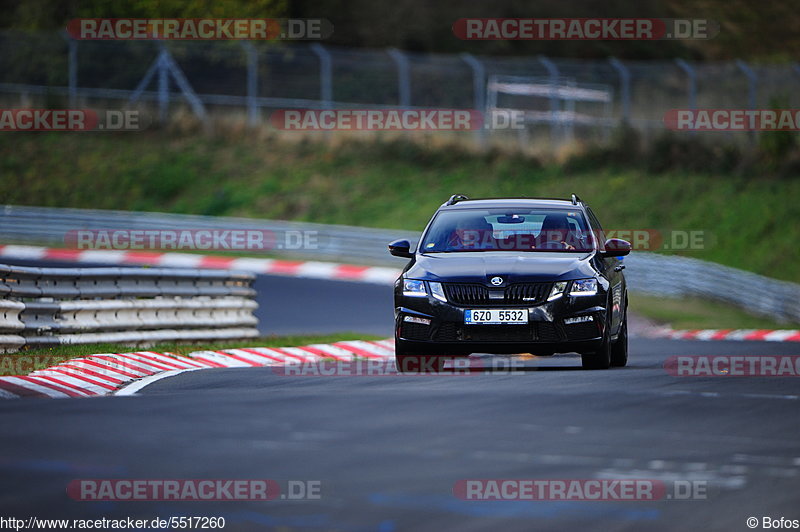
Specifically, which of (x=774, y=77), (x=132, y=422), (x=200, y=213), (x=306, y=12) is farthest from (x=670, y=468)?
(x=306, y=12)

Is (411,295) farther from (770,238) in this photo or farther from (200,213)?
(200,213)

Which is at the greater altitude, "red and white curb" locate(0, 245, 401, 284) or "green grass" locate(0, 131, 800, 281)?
"green grass" locate(0, 131, 800, 281)

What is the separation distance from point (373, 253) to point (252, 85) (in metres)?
11.3

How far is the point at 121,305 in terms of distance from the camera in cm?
1708

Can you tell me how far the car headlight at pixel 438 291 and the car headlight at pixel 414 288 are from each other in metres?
0.08

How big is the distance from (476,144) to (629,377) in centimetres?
3396

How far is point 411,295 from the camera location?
533 inches

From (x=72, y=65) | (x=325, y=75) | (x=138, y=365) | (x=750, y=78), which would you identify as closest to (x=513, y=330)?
(x=138, y=365)

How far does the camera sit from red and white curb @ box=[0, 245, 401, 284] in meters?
34.2

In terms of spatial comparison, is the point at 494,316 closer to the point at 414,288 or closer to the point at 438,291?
the point at 438,291

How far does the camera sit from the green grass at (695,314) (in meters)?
30.0

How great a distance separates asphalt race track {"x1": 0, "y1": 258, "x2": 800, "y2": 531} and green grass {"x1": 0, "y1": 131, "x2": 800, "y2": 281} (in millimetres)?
28515

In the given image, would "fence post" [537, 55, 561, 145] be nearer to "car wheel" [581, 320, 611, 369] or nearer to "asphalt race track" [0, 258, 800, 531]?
"car wheel" [581, 320, 611, 369]

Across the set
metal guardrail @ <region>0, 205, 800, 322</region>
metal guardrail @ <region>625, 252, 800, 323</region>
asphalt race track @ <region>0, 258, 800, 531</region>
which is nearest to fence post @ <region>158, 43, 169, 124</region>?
metal guardrail @ <region>0, 205, 800, 322</region>
